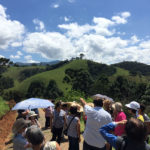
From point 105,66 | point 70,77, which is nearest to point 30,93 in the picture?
point 70,77

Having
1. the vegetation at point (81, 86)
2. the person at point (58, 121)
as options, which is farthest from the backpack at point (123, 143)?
the vegetation at point (81, 86)

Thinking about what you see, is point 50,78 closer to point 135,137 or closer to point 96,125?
point 96,125

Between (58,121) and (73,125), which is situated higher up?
(73,125)

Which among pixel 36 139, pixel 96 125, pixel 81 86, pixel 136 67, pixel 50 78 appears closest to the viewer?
pixel 36 139

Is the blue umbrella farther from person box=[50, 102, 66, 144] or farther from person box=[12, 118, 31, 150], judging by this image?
person box=[12, 118, 31, 150]

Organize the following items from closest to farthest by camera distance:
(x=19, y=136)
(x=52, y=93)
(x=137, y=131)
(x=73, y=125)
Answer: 1. (x=137, y=131)
2. (x=19, y=136)
3. (x=73, y=125)
4. (x=52, y=93)

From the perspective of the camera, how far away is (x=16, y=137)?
3.10 meters

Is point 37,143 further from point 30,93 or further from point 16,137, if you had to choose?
point 30,93

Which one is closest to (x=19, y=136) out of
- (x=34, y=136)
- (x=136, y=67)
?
(x=34, y=136)

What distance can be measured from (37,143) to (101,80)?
5153cm

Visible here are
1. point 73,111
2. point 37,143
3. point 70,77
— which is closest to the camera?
point 37,143

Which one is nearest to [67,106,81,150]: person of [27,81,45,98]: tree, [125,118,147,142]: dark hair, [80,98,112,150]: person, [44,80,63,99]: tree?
[80,98,112,150]: person

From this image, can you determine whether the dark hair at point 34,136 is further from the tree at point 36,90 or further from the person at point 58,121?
the tree at point 36,90

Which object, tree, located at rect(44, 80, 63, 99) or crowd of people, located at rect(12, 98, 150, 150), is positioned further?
tree, located at rect(44, 80, 63, 99)
